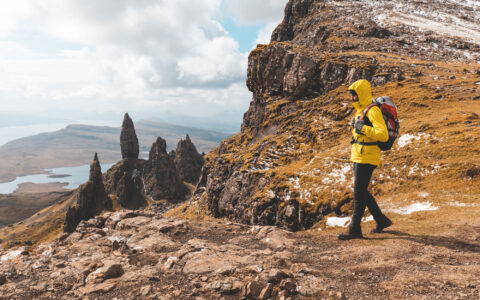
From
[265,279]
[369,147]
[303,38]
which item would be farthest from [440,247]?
[303,38]

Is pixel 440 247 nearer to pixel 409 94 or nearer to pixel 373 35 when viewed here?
pixel 409 94

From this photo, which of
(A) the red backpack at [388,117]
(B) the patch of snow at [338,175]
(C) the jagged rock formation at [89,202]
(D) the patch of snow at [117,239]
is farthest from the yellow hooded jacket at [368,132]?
(C) the jagged rock formation at [89,202]

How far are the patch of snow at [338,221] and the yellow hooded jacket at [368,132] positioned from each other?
22.0 ft

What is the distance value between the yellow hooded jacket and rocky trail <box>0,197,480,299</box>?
3884 millimetres

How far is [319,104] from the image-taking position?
40469 mm

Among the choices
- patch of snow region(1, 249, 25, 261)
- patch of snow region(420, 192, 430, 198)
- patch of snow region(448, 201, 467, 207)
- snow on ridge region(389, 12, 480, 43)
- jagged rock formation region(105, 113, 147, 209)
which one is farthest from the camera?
jagged rock formation region(105, 113, 147, 209)

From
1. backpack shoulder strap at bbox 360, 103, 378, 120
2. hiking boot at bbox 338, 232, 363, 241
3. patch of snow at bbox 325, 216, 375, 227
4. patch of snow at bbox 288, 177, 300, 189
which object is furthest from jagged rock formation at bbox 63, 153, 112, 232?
backpack shoulder strap at bbox 360, 103, 378, 120

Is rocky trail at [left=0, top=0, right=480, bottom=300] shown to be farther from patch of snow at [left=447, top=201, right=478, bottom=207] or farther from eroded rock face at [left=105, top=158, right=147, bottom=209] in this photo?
eroded rock face at [left=105, top=158, right=147, bottom=209]

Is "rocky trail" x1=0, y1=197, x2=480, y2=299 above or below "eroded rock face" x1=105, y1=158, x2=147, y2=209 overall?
above

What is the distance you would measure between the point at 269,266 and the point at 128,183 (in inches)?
6944

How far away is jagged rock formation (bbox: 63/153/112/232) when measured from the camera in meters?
124

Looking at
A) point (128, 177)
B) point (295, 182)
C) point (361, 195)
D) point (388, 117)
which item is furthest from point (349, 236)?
point (128, 177)

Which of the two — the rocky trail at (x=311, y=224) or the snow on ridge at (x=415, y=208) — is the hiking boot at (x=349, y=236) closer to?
the rocky trail at (x=311, y=224)

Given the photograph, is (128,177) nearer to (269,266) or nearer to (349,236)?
(349,236)
